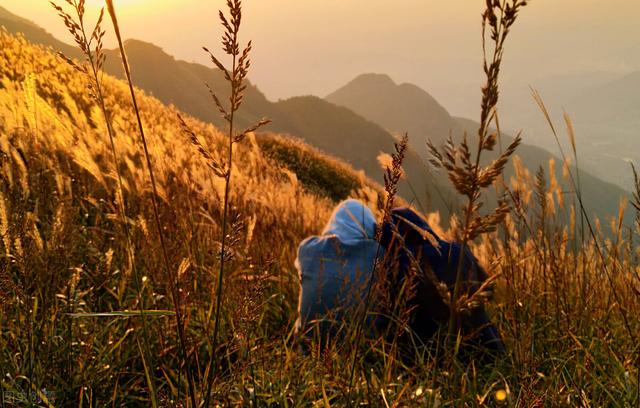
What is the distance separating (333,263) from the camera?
2.88 meters

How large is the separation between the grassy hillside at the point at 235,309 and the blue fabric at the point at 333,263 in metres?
0.20

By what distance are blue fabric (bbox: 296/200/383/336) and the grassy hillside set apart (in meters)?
0.20

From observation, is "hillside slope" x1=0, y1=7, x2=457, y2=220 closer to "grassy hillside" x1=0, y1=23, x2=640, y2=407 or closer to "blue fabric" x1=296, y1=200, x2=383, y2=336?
"grassy hillside" x1=0, y1=23, x2=640, y2=407

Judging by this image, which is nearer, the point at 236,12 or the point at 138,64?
the point at 236,12

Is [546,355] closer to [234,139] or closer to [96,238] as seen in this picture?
[234,139]

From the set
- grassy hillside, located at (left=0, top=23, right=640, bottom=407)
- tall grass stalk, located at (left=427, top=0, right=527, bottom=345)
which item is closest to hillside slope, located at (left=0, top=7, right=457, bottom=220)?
grassy hillside, located at (left=0, top=23, right=640, bottom=407)

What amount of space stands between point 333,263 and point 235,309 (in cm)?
111

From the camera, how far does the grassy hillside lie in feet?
5.02

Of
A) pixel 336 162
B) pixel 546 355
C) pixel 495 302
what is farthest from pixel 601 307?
pixel 336 162

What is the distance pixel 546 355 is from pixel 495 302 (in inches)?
37.6

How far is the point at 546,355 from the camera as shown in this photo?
2.33 meters

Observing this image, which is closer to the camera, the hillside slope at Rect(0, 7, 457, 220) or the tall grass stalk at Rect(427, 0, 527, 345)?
the tall grass stalk at Rect(427, 0, 527, 345)

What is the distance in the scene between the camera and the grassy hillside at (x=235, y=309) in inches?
60.3

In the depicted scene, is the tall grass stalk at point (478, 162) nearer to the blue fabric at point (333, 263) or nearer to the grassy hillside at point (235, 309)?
the grassy hillside at point (235, 309)
